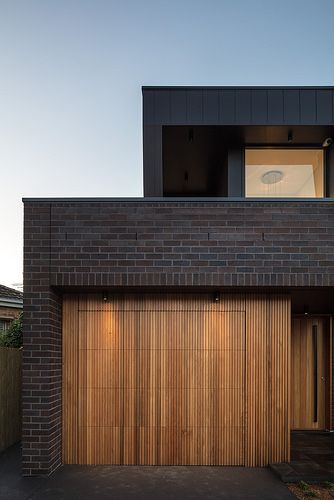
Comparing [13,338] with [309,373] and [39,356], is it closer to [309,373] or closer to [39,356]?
[39,356]

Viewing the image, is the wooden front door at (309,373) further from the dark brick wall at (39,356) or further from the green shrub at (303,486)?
the dark brick wall at (39,356)

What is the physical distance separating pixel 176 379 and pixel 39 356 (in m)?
1.95

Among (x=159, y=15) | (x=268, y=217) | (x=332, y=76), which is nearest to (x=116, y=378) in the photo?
(x=268, y=217)

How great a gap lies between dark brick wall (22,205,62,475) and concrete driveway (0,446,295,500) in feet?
1.04

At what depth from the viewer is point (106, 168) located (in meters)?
17.6

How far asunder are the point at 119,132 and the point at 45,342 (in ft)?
39.2

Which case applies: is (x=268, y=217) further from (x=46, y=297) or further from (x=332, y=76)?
(x=332, y=76)

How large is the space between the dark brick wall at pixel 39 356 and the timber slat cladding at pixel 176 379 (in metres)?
0.29

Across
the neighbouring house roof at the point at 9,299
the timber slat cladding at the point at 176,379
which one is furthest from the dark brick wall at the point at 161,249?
the neighbouring house roof at the point at 9,299

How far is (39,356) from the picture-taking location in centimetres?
475

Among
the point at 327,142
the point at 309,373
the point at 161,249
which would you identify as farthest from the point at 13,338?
the point at 327,142

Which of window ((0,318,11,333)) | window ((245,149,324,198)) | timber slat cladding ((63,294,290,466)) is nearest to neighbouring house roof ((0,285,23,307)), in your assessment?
window ((0,318,11,333))

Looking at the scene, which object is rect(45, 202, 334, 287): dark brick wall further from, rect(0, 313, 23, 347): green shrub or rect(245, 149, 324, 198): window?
rect(0, 313, 23, 347): green shrub

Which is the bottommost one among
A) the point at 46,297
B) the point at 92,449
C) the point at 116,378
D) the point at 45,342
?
the point at 92,449
